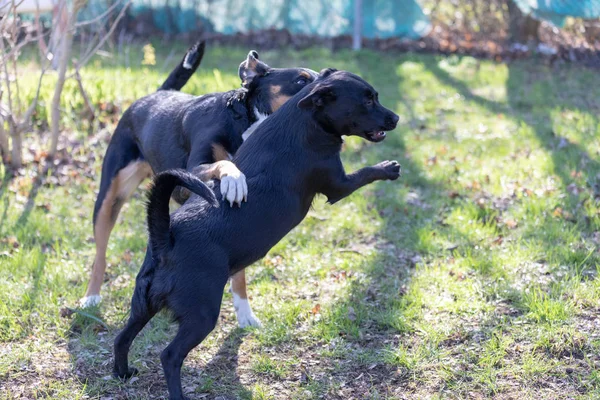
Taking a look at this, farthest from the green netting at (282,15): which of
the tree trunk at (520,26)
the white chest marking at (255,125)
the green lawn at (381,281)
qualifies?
the white chest marking at (255,125)

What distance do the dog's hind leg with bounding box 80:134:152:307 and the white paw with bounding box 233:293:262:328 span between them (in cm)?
101

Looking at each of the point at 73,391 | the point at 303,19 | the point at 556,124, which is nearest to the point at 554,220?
the point at 556,124

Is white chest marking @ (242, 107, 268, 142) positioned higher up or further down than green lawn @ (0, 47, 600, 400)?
higher up

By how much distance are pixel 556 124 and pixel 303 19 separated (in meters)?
5.49

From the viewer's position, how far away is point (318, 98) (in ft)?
12.3

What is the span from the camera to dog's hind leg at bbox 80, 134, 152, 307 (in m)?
4.86

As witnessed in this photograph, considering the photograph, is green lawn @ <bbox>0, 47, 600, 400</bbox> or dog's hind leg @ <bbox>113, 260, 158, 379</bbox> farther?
green lawn @ <bbox>0, 47, 600, 400</bbox>

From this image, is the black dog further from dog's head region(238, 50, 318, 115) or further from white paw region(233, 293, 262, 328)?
white paw region(233, 293, 262, 328)

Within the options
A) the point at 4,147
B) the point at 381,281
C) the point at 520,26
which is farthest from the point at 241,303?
the point at 520,26

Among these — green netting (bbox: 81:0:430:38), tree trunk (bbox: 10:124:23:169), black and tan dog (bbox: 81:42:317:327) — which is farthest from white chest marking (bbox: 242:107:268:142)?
green netting (bbox: 81:0:430:38)

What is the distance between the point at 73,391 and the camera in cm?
381

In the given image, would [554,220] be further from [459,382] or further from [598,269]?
[459,382]

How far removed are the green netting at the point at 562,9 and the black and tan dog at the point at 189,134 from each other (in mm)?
6862

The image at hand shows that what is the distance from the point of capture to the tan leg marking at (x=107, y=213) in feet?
15.9
